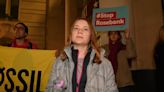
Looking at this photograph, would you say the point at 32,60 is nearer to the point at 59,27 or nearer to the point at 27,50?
the point at 27,50

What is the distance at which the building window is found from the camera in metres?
8.41

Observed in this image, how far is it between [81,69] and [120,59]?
7.17 ft

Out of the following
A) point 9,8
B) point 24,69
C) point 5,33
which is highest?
point 9,8

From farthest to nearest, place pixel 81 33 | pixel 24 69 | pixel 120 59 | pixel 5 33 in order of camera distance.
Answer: pixel 5 33
pixel 120 59
pixel 24 69
pixel 81 33

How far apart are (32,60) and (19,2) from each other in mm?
4466

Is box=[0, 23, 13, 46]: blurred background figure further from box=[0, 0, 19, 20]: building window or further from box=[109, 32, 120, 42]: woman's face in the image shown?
box=[109, 32, 120, 42]: woman's face

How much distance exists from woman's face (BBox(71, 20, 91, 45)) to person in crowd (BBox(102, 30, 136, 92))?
6.42 ft

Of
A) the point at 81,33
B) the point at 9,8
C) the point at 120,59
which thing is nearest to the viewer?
the point at 81,33

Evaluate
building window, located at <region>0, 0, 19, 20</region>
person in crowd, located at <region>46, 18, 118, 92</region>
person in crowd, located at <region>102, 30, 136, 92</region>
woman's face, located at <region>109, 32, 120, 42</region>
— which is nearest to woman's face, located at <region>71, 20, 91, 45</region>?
person in crowd, located at <region>46, 18, 118, 92</region>

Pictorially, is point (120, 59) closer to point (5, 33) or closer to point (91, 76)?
point (91, 76)

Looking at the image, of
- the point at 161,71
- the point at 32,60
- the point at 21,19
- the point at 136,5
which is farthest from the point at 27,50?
the point at 21,19

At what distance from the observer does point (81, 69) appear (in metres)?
2.61

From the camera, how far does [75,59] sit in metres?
2.65

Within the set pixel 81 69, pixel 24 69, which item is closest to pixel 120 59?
pixel 24 69
